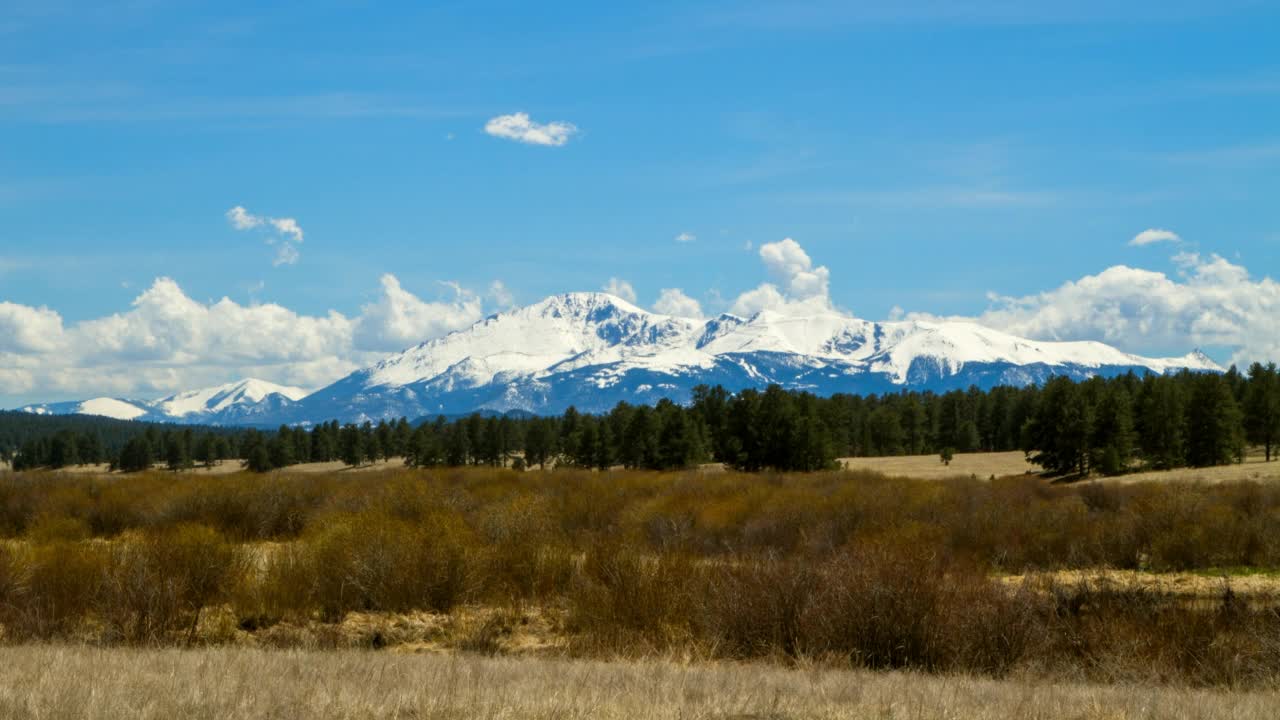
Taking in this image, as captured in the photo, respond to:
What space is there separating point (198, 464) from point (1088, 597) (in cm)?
18000

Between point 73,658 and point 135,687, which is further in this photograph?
point 73,658

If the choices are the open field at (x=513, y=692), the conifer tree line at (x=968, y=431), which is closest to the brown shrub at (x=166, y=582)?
the open field at (x=513, y=692)

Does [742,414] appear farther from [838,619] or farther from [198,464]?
[198,464]

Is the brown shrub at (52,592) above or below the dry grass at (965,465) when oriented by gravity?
above

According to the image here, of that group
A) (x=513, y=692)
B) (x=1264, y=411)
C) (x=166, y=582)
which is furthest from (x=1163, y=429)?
(x=513, y=692)

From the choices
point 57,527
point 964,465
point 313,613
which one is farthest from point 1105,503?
point 964,465

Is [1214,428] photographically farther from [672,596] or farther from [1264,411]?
[672,596]

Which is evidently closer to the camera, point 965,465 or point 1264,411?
point 1264,411

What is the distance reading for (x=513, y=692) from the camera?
9.46 meters

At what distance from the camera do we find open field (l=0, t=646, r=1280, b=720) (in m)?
8.55

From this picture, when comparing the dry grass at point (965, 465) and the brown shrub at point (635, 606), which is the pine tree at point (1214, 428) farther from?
the brown shrub at point (635, 606)

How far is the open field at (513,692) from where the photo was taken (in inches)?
336

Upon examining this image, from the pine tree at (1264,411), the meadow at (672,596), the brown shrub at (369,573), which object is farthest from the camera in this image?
the pine tree at (1264,411)

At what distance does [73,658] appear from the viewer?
11.0 metres
